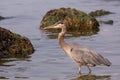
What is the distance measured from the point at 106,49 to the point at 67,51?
249 cm

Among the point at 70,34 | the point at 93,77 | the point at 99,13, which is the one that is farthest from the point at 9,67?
the point at 99,13

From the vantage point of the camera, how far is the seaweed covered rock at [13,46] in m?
15.1

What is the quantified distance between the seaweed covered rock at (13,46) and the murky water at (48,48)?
11.8 inches

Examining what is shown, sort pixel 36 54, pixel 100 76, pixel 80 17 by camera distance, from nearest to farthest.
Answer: pixel 100 76, pixel 36 54, pixel 80 17

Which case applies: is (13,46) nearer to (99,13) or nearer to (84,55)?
(84,55)

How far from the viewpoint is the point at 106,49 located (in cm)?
1563

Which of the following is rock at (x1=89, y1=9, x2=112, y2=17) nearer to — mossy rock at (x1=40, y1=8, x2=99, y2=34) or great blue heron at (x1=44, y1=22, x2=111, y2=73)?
mossy rock at (x1=40, y1=8, x2=99, y2=34)

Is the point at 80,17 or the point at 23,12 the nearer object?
the point at 80,17

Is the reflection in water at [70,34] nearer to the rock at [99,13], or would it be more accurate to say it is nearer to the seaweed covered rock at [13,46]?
the seaweed covered rock at [13,46]

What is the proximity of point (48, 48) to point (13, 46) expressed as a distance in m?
1.35

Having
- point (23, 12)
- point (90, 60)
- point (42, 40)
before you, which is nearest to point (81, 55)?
point (90, 60)

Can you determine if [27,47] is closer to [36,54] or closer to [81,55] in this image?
[36,54]

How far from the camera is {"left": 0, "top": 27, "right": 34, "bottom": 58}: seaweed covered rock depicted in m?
15.1

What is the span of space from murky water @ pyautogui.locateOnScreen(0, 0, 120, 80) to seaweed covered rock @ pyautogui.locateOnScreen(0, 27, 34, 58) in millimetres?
300
